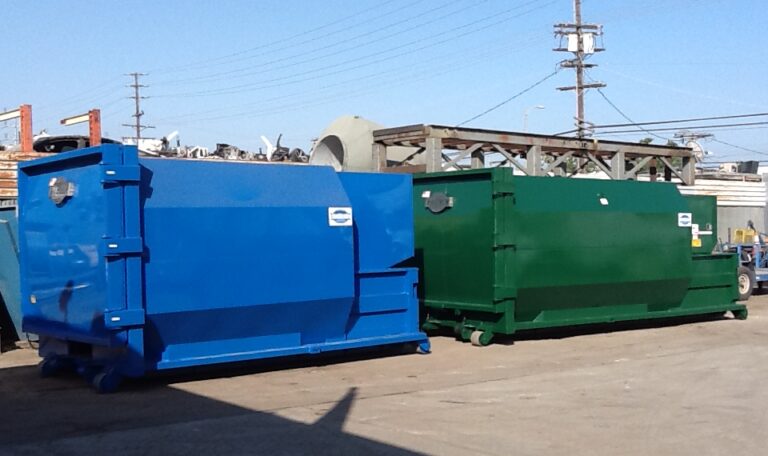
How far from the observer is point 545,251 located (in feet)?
42.1

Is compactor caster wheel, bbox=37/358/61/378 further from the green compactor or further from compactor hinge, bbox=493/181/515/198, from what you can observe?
compactor hinge, bbox=493/181/515/198

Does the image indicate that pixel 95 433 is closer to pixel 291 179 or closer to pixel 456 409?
pixel 456 409

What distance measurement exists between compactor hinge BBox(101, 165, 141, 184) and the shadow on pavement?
2179mm

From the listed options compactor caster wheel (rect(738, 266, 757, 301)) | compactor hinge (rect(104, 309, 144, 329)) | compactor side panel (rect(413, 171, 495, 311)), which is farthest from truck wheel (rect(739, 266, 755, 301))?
compactor hinge (rect(104, 309, 144, 329))

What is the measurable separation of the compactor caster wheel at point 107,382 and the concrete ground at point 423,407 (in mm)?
107

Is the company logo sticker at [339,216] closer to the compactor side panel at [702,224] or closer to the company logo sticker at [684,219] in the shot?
the company logo sticker at [684,219]

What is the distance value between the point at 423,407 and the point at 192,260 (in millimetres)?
2941

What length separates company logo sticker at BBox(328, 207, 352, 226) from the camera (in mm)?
10354

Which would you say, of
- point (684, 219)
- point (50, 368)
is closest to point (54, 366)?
point (50, 368)

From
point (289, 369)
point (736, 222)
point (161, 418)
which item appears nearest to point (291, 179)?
point (289, 369)

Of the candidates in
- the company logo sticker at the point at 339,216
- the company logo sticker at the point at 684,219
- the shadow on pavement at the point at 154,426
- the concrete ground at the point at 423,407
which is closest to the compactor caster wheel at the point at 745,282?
the company logo sticker at the point at 684,219

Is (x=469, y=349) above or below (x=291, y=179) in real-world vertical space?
below

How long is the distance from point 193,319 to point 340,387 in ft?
5.67

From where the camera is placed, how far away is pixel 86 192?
916 cm
